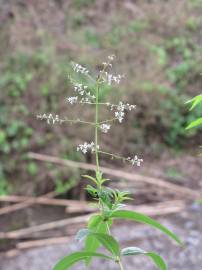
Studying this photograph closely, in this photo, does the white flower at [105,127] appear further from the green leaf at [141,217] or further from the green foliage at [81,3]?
the green foliage at [81,3]

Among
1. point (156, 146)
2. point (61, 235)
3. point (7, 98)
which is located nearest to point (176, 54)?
point (156, 146)

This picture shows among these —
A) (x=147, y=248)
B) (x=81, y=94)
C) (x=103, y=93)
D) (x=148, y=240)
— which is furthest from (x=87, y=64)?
(x=81, y=94)

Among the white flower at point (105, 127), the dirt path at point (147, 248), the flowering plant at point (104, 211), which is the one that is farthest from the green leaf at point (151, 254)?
the dirt path at point (147, 248)

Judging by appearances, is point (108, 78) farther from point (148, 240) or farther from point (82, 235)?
point (148, 240)

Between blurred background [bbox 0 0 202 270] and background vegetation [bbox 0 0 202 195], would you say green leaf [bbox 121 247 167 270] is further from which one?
background vegetation [bbox 0 0 202 195]

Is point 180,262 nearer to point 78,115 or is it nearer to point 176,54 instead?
point 78,115

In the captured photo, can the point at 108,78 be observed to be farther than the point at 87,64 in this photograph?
No

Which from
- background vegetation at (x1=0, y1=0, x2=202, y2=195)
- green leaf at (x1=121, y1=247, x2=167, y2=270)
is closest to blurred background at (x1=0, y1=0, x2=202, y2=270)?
background vegetation at (x1=0, y1=0, x2=202, y2=195)
